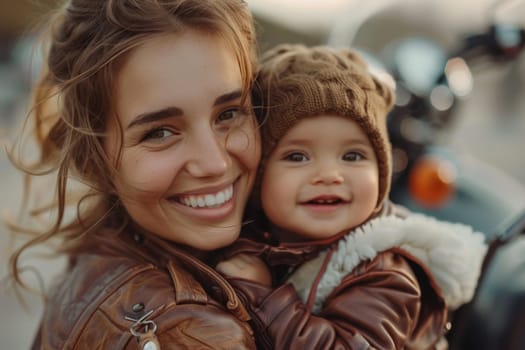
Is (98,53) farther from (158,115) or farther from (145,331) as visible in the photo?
(145,331)

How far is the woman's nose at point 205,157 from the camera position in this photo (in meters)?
1.36

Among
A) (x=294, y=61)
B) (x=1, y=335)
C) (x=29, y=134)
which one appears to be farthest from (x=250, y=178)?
(x=1, y=335)

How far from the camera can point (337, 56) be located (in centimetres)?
151

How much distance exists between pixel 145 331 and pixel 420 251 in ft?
2.11

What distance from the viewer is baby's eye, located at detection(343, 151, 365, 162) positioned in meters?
1.45

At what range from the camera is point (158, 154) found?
136 cm

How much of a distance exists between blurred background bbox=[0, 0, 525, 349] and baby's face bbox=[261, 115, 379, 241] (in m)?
0.39

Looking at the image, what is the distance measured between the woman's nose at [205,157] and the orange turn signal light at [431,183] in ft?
3.61

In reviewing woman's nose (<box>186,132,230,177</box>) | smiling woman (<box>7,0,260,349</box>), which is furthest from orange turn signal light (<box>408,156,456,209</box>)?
woman's nose (<box>186,132,230,177</box>)

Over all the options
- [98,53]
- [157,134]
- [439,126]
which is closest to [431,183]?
[439,126]

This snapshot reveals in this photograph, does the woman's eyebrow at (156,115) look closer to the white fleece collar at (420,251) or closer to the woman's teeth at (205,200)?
the woman's teeth at (205,200)

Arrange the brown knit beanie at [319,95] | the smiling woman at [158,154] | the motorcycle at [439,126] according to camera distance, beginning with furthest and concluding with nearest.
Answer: the motorcycle at [439,126]
the brown knit beanie at [319,95]
the smiling woman at [158,154]


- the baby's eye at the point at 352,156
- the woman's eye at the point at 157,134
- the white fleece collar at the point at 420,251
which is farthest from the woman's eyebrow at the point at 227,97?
the white fleece collar at the point at 420,251

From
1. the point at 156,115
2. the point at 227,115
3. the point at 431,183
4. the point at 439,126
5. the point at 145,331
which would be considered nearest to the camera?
the point at 145,331
